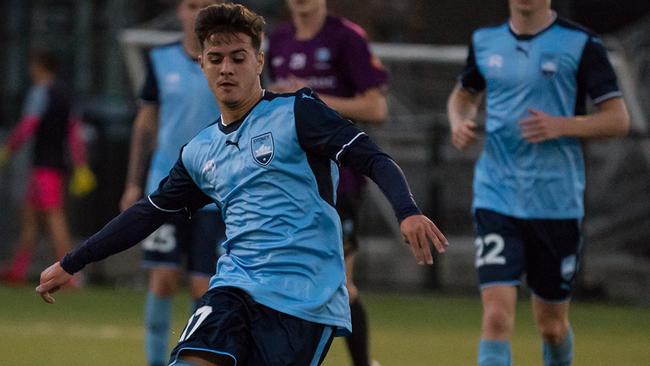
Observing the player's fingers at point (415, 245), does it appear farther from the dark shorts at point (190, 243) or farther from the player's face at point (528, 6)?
the dark shorts at point (190, 243)

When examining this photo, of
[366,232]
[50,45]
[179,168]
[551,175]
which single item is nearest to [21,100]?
[50,45]

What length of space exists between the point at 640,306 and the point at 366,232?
2831 mm

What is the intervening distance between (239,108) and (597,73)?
2.45 meters

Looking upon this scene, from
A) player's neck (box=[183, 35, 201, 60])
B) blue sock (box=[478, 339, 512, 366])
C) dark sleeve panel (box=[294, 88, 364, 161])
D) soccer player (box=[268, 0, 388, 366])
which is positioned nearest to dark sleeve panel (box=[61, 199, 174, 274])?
dark sleeve panel (box=[294, 88, 364, 161])

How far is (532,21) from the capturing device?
8094 millimetres

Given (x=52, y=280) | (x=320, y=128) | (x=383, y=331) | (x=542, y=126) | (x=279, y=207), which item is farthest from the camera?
(x=383, y=331)

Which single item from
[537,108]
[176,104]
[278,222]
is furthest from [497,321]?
[176,104]

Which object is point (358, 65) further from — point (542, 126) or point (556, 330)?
point (556, 330)

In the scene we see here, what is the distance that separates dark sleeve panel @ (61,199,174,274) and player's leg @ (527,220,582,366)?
250cm

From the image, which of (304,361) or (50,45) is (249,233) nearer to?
(304,361)

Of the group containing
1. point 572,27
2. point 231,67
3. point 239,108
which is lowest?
point 572,27

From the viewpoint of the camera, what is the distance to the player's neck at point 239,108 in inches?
239

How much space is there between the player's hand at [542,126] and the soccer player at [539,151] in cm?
4

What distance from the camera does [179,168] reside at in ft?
20.4
